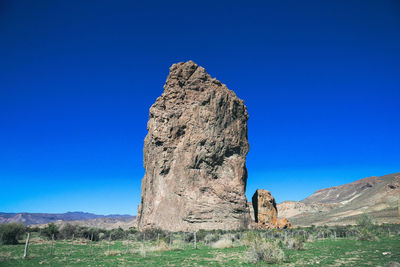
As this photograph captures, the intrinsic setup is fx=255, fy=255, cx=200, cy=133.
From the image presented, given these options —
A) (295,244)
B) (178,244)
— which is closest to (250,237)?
(295,244)

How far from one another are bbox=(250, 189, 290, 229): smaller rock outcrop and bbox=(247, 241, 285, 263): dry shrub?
133 ft

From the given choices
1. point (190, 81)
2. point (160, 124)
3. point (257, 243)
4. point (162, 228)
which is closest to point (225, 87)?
point (190, 81)

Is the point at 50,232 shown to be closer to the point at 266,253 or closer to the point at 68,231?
the point at 68,231

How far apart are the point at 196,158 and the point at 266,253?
37.1 metres

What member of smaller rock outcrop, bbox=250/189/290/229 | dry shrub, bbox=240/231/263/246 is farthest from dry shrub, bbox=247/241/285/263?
smaller rock outcrop, bbox=250/189/290/229

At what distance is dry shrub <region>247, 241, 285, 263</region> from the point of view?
14.5 metres

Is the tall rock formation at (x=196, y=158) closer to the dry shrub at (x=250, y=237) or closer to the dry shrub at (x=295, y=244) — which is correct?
the dry shrub at (x=250, y=237)

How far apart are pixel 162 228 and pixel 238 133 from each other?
81.8 feet

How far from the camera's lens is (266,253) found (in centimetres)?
1486

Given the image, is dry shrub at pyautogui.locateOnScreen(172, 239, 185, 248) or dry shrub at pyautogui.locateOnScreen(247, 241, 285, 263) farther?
dry shrub at pyautogui.locateOnScreen(172, 239, 185, 248)

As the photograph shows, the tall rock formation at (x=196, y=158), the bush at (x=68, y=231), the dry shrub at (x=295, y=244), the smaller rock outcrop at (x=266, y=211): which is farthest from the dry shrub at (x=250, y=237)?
the smaller rock outcrop at (x=266, y=211)

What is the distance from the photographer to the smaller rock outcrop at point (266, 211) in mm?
54219

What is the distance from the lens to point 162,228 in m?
47.9

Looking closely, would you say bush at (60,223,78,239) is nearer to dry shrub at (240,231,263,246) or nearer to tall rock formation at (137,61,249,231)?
tall rock formation at (137,61,249,231)
